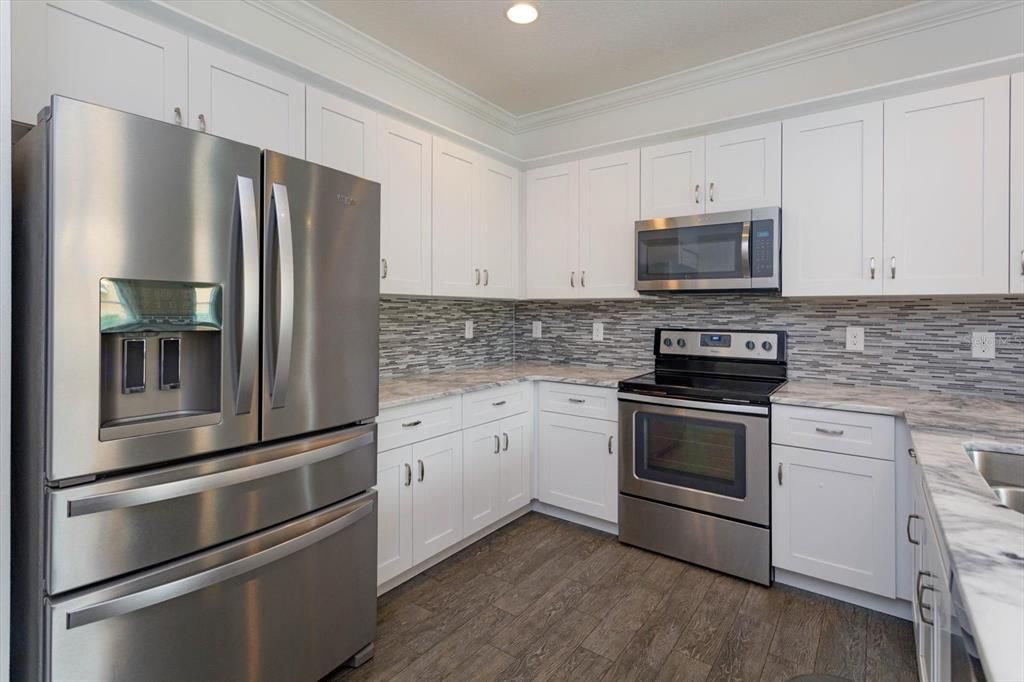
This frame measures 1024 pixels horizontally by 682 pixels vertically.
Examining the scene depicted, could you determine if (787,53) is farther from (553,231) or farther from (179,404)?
(179,404)

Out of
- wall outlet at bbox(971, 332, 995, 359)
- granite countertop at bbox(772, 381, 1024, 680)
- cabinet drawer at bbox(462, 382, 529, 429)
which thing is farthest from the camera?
cabinet drawer at bbox(462, 382, 529, 429)

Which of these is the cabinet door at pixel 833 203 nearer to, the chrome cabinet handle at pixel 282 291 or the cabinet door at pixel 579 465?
the cabinet door at pixel 579 465

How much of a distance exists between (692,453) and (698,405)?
25cm

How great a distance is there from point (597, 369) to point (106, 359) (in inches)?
108

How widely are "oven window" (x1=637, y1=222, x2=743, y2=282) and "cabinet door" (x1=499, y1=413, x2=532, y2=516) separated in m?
1.13

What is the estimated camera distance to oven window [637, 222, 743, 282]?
271cm

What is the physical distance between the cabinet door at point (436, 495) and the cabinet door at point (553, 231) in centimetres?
129

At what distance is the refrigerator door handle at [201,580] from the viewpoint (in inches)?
48.7

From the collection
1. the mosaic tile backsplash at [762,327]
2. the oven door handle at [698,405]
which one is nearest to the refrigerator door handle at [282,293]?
the mosaic tile backsplash at [762,327]

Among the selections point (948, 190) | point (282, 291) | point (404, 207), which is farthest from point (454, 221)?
point (948, 190)

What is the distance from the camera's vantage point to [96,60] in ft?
5.29

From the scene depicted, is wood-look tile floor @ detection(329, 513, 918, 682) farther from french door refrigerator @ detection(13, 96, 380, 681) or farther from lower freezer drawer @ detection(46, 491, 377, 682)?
french door refrigerator @ detection(13, 96, 380, 681)

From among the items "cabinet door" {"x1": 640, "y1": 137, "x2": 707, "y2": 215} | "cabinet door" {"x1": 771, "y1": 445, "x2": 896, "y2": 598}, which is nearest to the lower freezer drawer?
"cabinet door" {"x1": 771, "y1": 445, "x2": 896, "y2": 598}

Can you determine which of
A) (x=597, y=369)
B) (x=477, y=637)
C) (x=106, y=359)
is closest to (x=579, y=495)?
(x=597, y=369)
